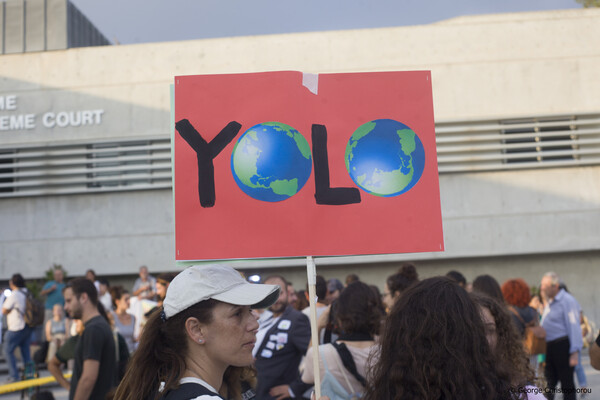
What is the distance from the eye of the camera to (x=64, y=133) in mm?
18906

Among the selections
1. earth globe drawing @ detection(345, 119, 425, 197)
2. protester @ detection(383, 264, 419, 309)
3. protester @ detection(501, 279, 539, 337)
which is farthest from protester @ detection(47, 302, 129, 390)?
protester @ detection(501, 279, 539, 337)

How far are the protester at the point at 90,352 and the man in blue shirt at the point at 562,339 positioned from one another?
5.44m

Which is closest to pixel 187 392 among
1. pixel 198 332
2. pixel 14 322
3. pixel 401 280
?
pixel 198 332

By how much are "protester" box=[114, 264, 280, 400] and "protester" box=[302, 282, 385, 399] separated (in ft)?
5.52

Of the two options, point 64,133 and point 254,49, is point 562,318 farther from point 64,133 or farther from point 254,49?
point 64,133

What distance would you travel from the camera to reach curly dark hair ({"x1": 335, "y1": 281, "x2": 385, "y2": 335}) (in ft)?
15.2

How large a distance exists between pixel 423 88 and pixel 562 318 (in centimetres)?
587

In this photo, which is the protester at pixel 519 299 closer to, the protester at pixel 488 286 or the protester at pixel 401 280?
the protester at pixel 488 286

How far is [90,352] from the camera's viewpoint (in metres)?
5.09

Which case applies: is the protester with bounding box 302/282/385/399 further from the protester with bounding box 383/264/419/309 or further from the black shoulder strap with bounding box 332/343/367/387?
the protester with bounding box 383/264/419/309

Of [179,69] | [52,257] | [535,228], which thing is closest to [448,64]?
[535,228]

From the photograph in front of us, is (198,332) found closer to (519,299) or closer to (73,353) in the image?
(73,353)

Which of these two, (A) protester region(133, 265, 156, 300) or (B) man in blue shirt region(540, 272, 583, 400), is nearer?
(B) man in blue shirt region(540, 272, 583, 400)

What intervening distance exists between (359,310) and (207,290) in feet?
7.42
